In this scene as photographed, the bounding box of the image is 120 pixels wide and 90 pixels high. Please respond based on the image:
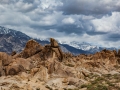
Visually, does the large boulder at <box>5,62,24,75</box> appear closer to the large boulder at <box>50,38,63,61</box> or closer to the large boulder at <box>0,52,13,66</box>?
the large boulder at <box>0,52,13,66</box>

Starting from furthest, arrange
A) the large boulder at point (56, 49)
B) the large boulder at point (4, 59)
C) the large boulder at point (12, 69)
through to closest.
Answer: the large boulder at point (56, 49) → the large boulder at point (4, 59) → the large boulder at point (12, 69)

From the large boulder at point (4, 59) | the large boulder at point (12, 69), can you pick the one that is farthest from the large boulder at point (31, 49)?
the large boulder at point (12, 69)

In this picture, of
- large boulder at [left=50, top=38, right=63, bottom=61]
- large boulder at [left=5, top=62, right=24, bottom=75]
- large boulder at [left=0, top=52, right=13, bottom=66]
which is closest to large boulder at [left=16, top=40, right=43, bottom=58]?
large boulder at [left=50, top=38, right=63, bottom=61]

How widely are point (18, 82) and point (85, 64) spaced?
41.3m

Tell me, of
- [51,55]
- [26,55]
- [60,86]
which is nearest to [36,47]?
[26,55]

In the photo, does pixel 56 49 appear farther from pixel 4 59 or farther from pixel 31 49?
pixel 4 59

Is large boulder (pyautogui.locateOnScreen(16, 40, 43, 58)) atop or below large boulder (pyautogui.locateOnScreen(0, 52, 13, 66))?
atop

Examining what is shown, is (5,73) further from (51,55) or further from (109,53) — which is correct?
(109,53)

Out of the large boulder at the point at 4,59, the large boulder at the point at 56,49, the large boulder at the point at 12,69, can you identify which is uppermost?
the large boulder at the point at 56,49

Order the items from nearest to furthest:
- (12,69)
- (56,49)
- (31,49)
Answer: (12,69)
(56,49)
(31,49)

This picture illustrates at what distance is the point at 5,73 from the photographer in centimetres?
5944

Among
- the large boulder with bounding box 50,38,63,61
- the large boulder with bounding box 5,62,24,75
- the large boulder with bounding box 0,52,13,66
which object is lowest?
the large boulder with bounding box 5,62,24,75

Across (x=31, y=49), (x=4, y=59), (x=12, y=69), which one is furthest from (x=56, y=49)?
(x=12, y=69)

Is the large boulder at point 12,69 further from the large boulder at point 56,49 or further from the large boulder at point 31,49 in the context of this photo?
the large boulder at point 31,49
